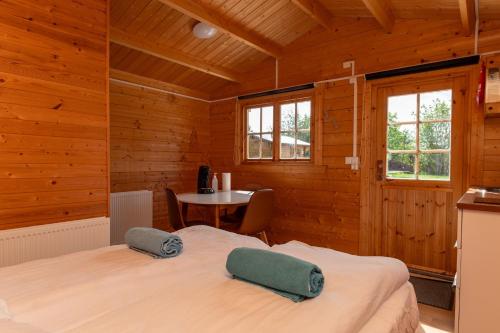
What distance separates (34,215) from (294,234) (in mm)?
2723

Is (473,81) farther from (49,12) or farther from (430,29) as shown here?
(49,12)

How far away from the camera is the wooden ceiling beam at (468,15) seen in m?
2.37

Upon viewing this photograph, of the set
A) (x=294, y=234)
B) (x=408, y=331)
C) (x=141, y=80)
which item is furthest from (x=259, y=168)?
(x=408, y=331)

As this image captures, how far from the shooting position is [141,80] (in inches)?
153

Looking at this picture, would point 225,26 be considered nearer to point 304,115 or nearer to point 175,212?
point 304,115

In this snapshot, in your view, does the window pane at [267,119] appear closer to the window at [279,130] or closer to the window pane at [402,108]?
the window at [279,130]

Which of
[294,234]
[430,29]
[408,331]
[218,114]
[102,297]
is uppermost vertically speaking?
[430,29]

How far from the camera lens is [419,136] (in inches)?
121

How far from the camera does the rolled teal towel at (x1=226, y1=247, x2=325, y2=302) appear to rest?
41.8 inches

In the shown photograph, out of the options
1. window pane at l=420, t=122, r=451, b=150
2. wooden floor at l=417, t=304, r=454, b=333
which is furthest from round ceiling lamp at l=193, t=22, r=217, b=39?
wooden floor at l=417, t=304, r=454, b=333

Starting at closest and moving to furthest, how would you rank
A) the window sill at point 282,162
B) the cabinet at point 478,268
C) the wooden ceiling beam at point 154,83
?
1. the cabinet at point 478,268
2. the wooden ceiling beam at point 154,83
3. the window sill at point 282,162

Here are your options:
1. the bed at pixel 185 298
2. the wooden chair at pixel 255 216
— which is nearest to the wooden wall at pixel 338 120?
the wooden chair at pixel 255 216

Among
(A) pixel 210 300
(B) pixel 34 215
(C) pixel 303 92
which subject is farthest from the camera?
(C) pixel 303 92

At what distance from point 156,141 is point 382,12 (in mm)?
2957
